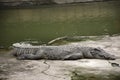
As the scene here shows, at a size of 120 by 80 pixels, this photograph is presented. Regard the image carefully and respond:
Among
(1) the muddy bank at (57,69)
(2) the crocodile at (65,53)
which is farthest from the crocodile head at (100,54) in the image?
(1) the muddy bank at (57,69)

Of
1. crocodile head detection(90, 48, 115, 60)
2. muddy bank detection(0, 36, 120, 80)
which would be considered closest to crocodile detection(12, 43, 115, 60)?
crocodile head detection(90, 48, 115, 60)

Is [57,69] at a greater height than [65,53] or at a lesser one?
lesser

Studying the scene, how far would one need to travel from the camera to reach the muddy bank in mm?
5453

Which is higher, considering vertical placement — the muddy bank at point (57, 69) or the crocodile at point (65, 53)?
the crocodile at point (65, 53)

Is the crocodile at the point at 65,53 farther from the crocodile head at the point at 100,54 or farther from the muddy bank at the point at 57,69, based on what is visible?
the muddy bank at the point at 57,69

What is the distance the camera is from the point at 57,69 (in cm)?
597

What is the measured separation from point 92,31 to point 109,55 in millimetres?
5511

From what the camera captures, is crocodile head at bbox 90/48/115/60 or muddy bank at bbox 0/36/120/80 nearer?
muddy bank at bbox 0/36/120/80

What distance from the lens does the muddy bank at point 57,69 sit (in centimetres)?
545

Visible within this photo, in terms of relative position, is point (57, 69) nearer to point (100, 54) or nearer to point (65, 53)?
point (65, 53)

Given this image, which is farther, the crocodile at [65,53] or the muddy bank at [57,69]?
the crocodile at [65,53]

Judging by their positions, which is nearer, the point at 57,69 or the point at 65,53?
the point at 57,69

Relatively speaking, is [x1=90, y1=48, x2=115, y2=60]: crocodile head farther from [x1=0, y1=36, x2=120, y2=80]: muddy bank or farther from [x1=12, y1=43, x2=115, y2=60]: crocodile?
[x1=0, y1=36, x2=120, y2=80]: muddy bank

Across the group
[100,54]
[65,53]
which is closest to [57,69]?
[65,53]
